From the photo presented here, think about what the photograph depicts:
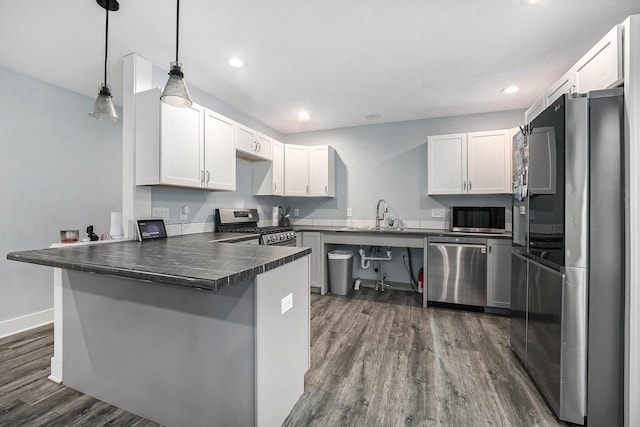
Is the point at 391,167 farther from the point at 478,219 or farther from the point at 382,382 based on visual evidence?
the point at 382,382

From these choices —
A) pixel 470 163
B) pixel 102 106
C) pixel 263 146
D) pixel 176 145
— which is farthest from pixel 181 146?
pixel 470 163

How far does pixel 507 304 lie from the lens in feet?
10.1

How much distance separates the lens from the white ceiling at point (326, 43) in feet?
6.12

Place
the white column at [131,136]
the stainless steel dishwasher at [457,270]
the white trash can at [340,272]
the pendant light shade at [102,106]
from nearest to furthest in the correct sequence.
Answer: the pendant light shade at [102,106] → the white column at [131,136] → the stainless steel dishwasher at [457,270] → the white trash can at [340,272]

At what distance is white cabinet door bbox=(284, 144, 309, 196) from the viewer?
14.2 ft

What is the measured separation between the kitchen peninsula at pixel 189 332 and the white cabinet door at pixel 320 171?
104 inches

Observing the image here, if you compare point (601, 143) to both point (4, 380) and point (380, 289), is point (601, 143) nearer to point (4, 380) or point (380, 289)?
point (380, 289)

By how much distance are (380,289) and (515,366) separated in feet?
6.96

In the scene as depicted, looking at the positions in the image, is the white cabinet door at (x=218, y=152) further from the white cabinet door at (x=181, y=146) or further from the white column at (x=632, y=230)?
the white column at (x=632, y=230)

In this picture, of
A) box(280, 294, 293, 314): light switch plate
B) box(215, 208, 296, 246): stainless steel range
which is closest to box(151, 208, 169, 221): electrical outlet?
box(215, 208, 296, 246): stainless steel range

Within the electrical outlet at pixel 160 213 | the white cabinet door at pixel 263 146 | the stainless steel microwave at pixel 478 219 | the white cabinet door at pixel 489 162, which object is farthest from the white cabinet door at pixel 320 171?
the electrical outlet at pixel 160 213

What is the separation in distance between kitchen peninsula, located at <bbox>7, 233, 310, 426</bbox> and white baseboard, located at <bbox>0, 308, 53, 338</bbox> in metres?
1.47

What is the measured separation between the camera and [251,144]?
3525mm

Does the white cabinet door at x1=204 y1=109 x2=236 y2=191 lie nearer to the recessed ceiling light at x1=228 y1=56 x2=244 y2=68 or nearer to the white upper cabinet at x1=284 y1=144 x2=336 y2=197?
the recessed ceiling light at x1=228 y1=56 x2=244 y2=68
